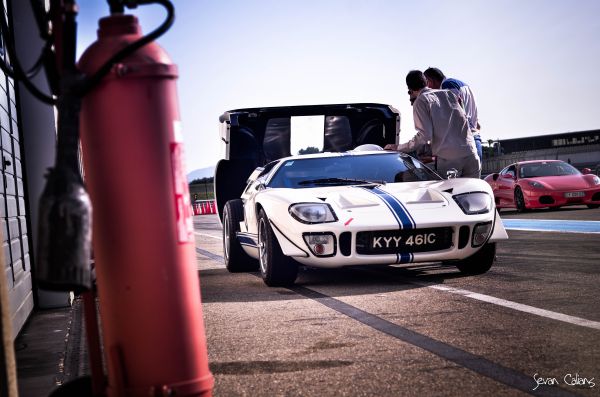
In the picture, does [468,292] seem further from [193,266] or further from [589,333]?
[193,266]

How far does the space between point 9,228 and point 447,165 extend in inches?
183

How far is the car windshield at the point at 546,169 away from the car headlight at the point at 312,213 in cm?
Result: 1450

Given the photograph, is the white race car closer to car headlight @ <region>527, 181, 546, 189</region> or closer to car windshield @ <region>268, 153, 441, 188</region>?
car windshield @ <region>268, 153, 441, 188</region>

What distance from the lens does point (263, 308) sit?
20.3 ft

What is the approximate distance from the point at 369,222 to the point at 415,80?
222cm

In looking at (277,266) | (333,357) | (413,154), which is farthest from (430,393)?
(413,154)

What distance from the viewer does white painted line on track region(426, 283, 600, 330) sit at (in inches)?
190

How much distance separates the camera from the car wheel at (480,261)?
7.57 metres

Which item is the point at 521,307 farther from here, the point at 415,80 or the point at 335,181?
the point at 415,80

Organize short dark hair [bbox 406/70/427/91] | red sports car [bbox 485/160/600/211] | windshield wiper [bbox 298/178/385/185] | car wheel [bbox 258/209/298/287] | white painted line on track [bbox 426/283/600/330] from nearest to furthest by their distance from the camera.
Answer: white painted line on track [bbox 426/283/600/330] → car wheel [bbox 258/209/298/287] → windshield wiper [bbox 298/178/385/185] → short dark hair [bbox 406/70/427/91] → red sports car [bbox 485/160/600/211]

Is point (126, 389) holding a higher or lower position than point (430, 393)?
higher

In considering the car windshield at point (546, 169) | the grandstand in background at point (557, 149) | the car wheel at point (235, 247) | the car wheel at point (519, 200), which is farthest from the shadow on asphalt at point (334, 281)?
the grandstand in background at point (557, 149)

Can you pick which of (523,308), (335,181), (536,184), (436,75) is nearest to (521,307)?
(523,308)

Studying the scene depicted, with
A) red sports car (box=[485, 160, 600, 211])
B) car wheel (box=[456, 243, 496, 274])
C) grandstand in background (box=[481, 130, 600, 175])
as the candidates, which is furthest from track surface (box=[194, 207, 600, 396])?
grandstand in background (box=[481, 130, 600, 175])
